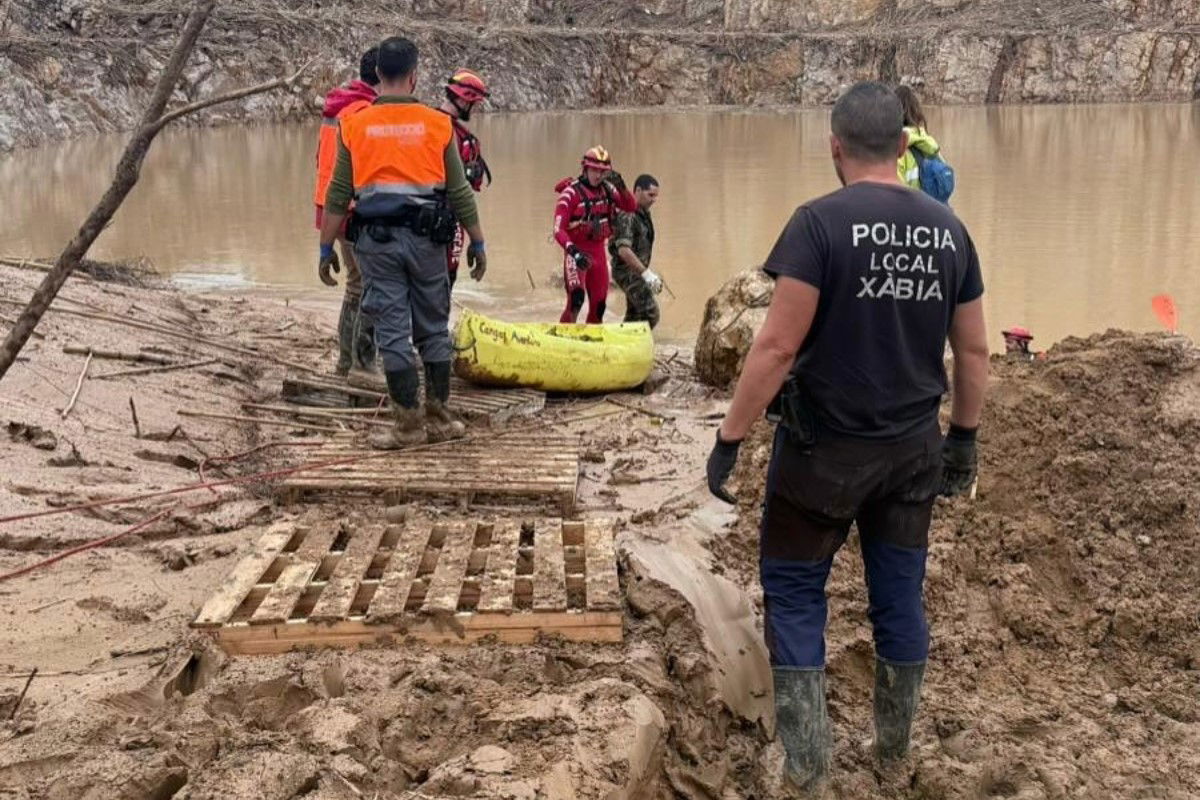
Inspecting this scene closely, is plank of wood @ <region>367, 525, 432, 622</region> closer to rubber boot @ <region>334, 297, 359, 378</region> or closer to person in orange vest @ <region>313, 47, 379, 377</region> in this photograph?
person in orange vest @ <region>313, 47, 379, 377</region>

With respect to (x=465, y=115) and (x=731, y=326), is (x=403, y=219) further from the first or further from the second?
(x=731, y=326)

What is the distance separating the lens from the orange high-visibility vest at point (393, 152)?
5191 millimetres

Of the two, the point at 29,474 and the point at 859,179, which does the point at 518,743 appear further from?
the point at 29,474

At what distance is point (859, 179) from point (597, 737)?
157 cm

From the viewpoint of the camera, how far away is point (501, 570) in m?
3.71

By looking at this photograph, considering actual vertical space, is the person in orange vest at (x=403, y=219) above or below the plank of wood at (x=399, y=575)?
above

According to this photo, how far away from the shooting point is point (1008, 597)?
407cm

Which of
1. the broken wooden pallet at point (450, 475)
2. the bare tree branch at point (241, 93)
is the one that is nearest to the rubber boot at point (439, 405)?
the broken wooden pallet at point (450, 475)

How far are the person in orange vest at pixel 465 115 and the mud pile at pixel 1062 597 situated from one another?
2559 mm

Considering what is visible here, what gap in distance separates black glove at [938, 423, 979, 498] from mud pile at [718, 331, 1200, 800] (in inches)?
30.0

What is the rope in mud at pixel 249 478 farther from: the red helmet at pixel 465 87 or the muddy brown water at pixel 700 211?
the muddy brown water at pixel 700 211

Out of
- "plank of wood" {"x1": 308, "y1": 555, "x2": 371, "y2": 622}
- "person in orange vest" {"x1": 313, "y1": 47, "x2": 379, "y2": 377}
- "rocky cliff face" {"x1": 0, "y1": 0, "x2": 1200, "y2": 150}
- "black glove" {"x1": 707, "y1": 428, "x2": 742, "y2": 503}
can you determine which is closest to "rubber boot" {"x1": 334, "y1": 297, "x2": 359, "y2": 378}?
"person in orange vest" {"x1": 313, "y1": 47, "x2": 379, "y2": 377}

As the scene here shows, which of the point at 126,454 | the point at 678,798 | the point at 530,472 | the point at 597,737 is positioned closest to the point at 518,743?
the point at 597,737

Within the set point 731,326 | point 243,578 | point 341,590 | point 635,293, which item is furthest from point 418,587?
point 635,293
